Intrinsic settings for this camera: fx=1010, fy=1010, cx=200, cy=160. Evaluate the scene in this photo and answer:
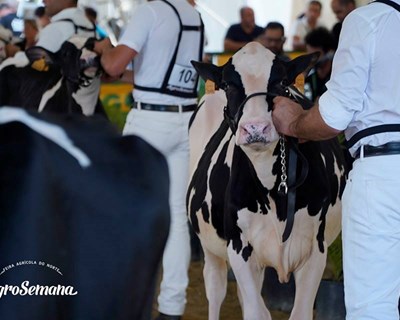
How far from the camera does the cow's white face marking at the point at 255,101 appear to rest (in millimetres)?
4066

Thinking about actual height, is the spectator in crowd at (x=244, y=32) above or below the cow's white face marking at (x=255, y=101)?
above

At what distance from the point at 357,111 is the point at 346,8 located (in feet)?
20.3

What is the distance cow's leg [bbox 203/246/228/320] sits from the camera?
5590mm

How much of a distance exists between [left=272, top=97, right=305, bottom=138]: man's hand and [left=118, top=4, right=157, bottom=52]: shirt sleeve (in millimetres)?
1642

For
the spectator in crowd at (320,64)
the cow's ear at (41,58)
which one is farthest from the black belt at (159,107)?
the spectator in crowd at (320,64)

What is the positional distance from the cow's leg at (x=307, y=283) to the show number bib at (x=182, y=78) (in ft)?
4.88

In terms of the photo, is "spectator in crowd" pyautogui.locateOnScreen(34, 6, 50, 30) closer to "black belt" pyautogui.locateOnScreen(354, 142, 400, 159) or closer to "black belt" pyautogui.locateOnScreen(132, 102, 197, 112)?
"black belt" pyautogui.locateOnScreen(132, 102, 197, 112)

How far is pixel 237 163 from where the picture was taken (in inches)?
184

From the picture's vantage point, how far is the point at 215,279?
5668 millimetres

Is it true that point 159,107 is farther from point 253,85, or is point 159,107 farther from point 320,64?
point 320,64

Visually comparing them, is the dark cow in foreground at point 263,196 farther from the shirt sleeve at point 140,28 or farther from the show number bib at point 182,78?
the shirt sleeve at point 140,28

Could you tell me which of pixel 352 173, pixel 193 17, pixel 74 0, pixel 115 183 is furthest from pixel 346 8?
pixel 115 183

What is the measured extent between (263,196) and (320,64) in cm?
405

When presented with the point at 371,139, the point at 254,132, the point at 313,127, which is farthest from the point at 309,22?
the point at 371,139
